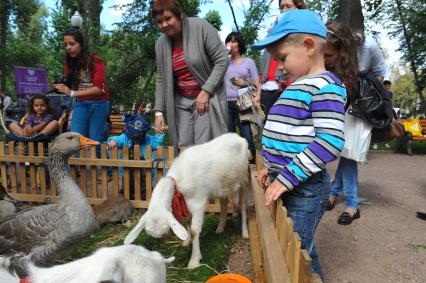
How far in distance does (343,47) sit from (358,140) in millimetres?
1297

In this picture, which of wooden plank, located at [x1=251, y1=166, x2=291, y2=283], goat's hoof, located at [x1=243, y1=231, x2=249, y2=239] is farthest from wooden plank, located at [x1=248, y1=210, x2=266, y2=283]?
wooden plank, located at [x1=251, y1=166, x2=291, y2=283]

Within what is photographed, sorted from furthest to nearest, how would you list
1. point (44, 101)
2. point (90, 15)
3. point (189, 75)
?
point (90, 15)
point (44, 101)
point (189, 75)

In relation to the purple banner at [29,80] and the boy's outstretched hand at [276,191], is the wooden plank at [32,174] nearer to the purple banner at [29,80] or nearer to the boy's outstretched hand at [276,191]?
the boy's outstretched hand at [276,191]

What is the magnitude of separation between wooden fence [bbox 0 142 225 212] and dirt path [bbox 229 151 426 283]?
4.73ft

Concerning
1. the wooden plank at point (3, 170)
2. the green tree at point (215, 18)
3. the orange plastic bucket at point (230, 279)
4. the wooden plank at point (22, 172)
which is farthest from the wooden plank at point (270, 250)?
the green tree at point (215, 18)

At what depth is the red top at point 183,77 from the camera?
3.74 m

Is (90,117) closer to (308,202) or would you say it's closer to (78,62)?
(78,62)

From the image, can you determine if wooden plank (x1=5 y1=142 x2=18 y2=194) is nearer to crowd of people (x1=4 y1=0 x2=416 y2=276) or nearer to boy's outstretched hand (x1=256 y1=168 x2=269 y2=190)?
crowd of people (x1=4 y1=0 x2=416 y2=276)

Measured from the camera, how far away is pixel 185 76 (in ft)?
12.6

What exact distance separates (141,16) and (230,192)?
50.0 ft

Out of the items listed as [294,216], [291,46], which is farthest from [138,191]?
[291,46]

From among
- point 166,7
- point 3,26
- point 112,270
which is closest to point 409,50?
point 166,7

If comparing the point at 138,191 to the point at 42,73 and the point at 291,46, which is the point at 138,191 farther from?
the point at 42,73

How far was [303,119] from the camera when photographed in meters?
1.96
